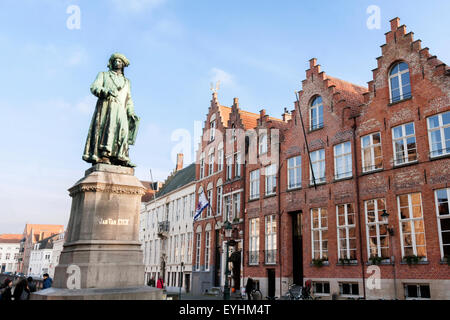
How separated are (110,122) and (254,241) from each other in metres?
18.5

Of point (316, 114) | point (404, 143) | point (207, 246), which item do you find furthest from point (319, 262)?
point (207, 246)

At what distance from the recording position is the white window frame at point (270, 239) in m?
24.4

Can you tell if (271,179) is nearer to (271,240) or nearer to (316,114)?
(271,240)

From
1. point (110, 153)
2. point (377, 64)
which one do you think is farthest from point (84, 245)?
point (377, 64)

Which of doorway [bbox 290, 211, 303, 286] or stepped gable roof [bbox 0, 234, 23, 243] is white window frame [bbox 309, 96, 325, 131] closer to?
doorway [bbox 290, 211, 303, 286]

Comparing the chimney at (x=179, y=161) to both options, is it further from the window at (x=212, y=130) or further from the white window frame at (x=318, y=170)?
the white window frame at (x=318, y=170)

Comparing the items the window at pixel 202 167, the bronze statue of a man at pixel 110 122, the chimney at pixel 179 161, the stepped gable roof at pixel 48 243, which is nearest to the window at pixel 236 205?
the window at pixel 202 167

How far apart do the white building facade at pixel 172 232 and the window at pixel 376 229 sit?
18.3m

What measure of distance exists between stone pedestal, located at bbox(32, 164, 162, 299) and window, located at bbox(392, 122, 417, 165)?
1321 centimetres

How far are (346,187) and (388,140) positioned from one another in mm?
3198

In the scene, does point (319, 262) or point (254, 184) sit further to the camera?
point (254, 184)

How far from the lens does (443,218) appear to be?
16000mm

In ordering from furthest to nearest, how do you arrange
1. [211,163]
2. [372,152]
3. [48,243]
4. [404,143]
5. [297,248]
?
1. [48,243]
2. [211,163]
3. [297,248]
4. [372,152]
5. [404,143]

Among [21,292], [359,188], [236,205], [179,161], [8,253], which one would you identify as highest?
[179,161]
